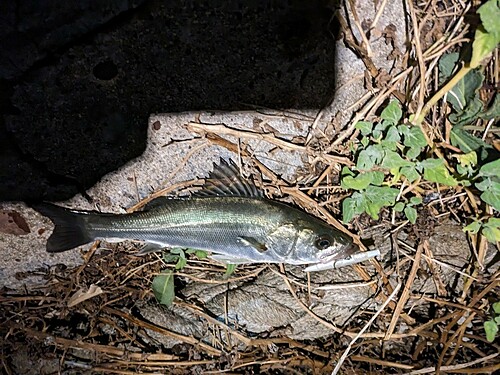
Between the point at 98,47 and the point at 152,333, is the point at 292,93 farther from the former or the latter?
the point at 152,333

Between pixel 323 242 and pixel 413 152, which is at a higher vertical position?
pixel 413 152

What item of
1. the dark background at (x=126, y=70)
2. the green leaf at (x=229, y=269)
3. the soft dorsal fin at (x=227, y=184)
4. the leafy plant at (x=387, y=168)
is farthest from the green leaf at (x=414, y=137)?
the green leaf at (x=229, y=269)

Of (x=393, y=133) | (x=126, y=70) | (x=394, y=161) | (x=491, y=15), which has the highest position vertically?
(x=126, y=70)

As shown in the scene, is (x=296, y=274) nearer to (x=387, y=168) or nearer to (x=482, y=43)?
(x=387, y=168)

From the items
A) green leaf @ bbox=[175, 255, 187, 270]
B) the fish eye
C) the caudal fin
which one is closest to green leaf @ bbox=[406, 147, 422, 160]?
the fish eye

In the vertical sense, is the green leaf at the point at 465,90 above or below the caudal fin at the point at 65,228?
above

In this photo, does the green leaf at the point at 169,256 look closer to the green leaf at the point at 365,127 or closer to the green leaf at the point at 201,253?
the green leaf at the point at 201,253

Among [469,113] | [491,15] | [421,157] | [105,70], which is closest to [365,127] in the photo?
[421,157]
